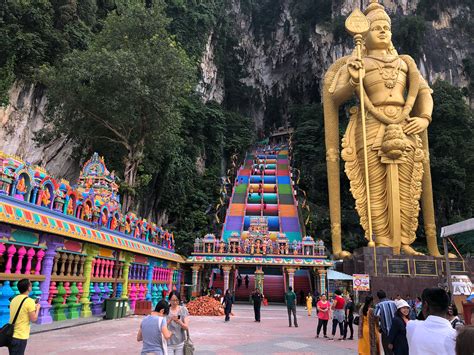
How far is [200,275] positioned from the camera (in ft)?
63.9

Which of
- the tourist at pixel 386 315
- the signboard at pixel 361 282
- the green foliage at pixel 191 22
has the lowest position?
the tourist at pixel 386 315

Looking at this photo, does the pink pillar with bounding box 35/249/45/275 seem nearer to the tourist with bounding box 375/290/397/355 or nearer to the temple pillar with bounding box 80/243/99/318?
the temple pillar with bounding box 80/243/99/318

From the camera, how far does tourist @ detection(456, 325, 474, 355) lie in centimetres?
160

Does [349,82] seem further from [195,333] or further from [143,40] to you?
[195,333]

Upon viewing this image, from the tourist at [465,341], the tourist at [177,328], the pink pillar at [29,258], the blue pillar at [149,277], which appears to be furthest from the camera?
the blue pillar at [149,277]

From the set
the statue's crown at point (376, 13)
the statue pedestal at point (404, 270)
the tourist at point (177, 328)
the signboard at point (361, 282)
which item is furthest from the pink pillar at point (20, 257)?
the statue's crown at point (376, 13)

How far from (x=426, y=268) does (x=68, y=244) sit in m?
9.94

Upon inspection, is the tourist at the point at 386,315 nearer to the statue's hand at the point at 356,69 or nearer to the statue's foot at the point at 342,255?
the statue's foot at the point at 342,255

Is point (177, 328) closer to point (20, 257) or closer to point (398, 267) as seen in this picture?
point (20, 257)

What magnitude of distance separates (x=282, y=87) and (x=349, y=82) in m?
36.3

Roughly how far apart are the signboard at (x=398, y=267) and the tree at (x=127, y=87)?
9346mm

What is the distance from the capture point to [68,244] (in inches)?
323

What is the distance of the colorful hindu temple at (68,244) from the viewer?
638 cm

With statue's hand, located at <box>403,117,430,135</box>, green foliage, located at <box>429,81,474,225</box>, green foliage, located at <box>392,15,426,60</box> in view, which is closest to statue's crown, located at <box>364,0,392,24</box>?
statue's hand, located at <box>403,117,430,135</box>
